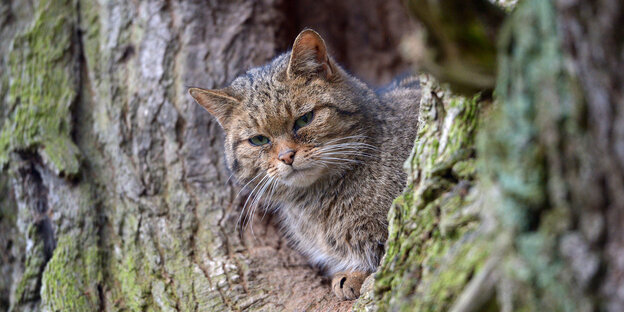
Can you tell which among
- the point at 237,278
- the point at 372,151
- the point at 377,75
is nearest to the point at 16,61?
the point at 237,278

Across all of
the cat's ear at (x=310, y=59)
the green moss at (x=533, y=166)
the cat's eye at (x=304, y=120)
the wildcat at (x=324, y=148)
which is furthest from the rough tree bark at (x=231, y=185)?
the cat's ear at (x=310, y=59)

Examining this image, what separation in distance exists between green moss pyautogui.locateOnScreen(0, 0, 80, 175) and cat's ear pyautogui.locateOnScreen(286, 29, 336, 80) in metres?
1.65

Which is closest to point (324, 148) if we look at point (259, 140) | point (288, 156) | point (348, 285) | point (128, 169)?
point (288, 156)

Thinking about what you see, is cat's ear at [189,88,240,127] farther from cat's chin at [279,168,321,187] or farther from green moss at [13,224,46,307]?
green moss at [13,224,46,307]

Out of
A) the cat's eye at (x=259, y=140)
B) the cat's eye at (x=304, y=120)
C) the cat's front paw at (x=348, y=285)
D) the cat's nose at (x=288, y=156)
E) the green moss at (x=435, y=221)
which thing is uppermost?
the cat's eye at (x=304, y=120)

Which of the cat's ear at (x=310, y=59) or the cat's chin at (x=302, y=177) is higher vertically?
the cat's ear at (x=310, y=59)

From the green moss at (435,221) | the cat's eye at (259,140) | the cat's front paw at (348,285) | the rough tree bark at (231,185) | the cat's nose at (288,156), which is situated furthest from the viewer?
the cat's eye at (259,140)

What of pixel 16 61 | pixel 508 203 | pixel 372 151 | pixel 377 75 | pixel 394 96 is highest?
pixel 377 75

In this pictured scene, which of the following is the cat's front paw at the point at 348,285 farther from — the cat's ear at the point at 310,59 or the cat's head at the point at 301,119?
the cat's ear at the point at 310,59

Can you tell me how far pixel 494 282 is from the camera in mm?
1310

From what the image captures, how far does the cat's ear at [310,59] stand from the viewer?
3187 mm

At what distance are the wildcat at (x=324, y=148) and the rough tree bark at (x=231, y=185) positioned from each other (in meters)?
0.34

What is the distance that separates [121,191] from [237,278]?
109 cm

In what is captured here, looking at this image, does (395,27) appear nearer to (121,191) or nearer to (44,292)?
(121,191)
